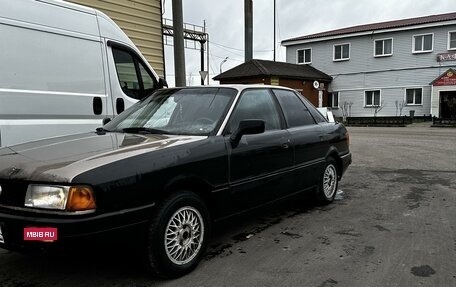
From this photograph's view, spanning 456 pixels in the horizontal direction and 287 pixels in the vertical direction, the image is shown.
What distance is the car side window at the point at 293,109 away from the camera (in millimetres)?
5297

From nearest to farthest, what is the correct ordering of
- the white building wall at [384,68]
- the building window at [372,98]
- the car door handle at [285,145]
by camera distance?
the car door handle at [285,145], the white building wall at [384,68], the building window at [372,98]

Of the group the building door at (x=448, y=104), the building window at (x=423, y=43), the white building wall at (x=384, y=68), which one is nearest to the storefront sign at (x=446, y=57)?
the white building wall at (x=384, y=68)

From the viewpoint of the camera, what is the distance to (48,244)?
294 cm

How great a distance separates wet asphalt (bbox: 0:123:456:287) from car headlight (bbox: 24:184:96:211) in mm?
345

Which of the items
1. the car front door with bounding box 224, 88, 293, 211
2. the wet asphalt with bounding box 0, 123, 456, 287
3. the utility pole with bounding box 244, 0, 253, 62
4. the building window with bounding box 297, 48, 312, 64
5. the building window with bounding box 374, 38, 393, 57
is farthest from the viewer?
the building window with bounding box 297, 48, 312, 64

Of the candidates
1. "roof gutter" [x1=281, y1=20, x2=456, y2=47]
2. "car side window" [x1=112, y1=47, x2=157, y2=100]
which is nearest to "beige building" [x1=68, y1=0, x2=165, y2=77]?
"car side window" [x1=112, y1=47, x2=157, y2=100]

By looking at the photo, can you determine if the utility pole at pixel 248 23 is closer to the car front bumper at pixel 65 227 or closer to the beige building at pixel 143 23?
the beige building at pixel 143 23

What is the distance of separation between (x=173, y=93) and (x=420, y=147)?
10.5 metres

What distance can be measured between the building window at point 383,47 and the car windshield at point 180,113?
28.7 m

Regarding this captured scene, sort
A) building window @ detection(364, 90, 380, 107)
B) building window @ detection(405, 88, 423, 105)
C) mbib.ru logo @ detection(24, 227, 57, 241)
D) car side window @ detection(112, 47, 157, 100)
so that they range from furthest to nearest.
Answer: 1. building window @ detection(364, 90, 380, 107)
2. building window @ detection(405, 88, 423, 105)
3. car side window @ detection(112, 47, 157, 100)
4. mbib.ru logo @ detection(24, 227, 57, 241)

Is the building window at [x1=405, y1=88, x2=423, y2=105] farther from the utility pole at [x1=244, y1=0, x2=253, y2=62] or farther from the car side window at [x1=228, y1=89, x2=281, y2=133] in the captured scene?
the car side window at [x1=228, y1=89, x2=281, y2=133]

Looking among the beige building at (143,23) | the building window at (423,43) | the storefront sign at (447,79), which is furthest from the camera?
the building window at (423,43)

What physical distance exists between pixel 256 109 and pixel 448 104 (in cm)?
2698

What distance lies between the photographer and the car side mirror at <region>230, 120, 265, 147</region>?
160 inches
